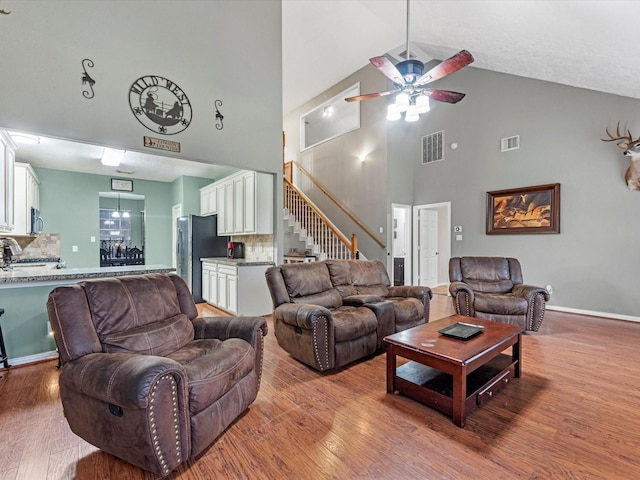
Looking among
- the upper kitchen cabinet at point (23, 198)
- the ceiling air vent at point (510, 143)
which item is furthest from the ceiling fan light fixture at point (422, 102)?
the upper kitchen cabinet at point (23, 198)

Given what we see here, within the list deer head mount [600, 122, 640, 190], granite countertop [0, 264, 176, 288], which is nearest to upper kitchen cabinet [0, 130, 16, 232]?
granite countertop [0, 264, 176, 288]

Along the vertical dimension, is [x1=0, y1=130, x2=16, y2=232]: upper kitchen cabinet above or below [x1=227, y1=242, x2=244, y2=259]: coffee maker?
above

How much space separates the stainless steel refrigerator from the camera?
18.9 feet

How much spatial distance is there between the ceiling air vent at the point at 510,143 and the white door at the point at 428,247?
2.12 m

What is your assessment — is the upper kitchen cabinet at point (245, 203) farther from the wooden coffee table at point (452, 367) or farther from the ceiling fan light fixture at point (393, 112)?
the wooden coffee table at point (452, 367)

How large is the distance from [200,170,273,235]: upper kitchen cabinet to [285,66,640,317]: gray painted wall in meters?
2.89

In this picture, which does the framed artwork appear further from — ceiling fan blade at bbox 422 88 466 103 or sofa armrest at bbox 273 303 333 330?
sofa armrest at bbox 273 303 333 330

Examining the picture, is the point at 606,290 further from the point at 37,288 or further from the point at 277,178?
the point at 37,288

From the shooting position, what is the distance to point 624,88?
4125 mm

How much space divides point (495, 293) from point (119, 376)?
4.48 metres

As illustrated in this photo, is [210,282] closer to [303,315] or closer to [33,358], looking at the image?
[33,358]

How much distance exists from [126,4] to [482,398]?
517cm

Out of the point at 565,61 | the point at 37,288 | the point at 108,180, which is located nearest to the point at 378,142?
the point at 565,61

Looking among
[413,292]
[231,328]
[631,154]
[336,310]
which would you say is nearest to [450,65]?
[413,292]
